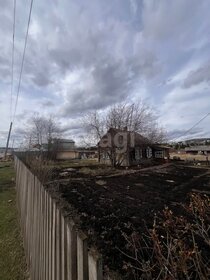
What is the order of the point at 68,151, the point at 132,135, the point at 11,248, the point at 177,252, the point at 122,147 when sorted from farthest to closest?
1. the point at 68,151
2. the point at 132,135
3. the point at 122,147
4. the point at 11,248
5. the point at 177,252

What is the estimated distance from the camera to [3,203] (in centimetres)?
824

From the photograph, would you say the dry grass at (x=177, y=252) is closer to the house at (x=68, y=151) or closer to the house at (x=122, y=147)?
the house at (x=122, y=147)

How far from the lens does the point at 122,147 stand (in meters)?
27.4

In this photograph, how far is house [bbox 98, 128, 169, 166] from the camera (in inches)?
1064

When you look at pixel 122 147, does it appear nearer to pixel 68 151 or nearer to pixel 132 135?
pixel 132 135

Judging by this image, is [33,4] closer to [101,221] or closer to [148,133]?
[101,221]

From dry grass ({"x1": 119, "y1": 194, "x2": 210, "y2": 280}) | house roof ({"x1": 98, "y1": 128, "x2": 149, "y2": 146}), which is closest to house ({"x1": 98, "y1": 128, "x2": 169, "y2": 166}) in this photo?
house roof ({"x1": 98, "y1": 128, "x2": 149, "y2": 146})

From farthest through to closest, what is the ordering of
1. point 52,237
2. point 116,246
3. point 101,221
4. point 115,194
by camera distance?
point 115,194
point 101,221
point 116,246
point 52,237

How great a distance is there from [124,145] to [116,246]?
22870 mm

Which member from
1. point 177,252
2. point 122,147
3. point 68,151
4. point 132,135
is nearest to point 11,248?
point 177,252

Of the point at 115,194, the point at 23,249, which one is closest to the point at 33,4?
the point at 23,249

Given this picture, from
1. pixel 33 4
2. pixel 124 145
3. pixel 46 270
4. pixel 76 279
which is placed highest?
pixel 33 4

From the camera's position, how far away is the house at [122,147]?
88.7 ft

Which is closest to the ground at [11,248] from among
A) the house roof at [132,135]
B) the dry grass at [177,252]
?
the dry grass at [177,252]
